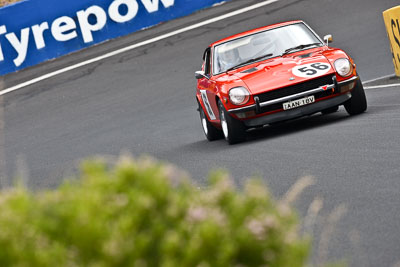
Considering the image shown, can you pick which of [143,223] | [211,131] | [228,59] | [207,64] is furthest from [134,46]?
[143,223]

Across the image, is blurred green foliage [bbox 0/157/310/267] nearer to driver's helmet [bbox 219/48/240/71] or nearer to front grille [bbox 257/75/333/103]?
front grille [bbox 257/75/333/103]

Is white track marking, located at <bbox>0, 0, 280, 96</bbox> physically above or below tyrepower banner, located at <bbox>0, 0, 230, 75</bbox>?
below

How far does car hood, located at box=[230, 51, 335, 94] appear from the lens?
1054 centimetres

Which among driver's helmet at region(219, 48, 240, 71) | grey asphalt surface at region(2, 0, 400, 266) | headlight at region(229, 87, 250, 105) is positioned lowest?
grey asphalt surface at region(2, 0, 400, 266)

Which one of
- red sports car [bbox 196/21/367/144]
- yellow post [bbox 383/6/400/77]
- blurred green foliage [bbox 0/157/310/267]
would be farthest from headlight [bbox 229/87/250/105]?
blurred green foliage [bbox 0/157/310/267]

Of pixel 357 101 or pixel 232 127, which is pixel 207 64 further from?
pixel 357 101

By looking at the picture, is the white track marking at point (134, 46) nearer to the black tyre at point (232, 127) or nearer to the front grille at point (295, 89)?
the black tyre at point (232, 127)

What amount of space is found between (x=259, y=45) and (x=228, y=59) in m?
0.45

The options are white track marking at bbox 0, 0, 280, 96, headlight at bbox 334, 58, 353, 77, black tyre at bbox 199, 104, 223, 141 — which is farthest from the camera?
white track marking at bbox 0, 0, 280, 96

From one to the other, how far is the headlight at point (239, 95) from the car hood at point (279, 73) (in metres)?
0.07

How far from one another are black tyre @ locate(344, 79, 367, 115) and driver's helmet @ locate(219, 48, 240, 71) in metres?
1.60

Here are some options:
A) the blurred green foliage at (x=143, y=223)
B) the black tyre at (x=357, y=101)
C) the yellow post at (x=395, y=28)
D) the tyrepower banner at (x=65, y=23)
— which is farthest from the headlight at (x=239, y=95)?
the tyrepower banner at (x=65, y=23)

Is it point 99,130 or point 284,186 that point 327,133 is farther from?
point 99,130

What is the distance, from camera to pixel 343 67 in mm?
10688
